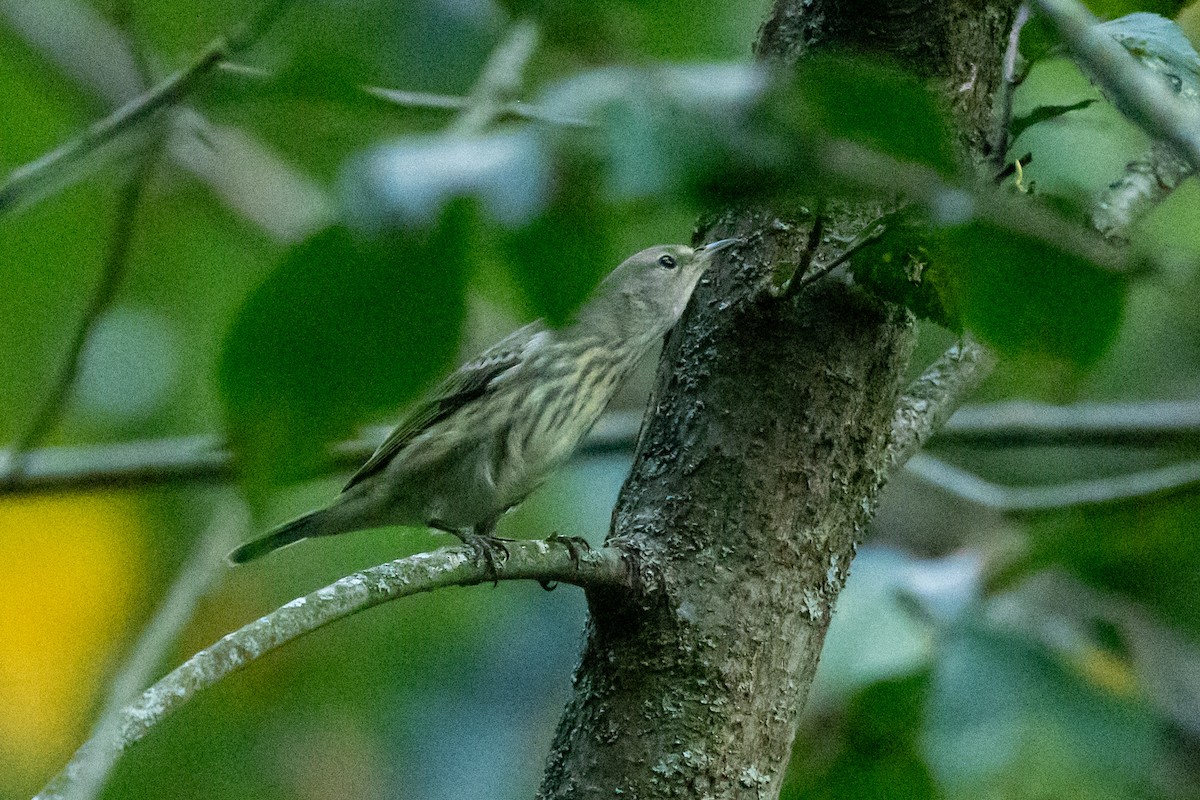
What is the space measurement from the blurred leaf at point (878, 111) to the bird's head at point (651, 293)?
137 inches

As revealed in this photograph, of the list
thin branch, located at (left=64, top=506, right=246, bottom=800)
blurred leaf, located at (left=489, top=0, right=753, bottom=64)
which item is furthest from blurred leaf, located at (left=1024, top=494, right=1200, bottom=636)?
thin branch, located at (left=64, top=506, right=246, bottom=800)

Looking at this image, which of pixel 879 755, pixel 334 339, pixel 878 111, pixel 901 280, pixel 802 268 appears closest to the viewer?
pixel 878 111

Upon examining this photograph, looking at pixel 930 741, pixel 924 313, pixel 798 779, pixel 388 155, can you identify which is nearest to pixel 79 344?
pixel 388 155

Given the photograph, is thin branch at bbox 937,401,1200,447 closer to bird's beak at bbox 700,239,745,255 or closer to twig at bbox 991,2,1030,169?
bird's beak at bbox 700,239,745,255

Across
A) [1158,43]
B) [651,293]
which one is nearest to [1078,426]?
[651,293]

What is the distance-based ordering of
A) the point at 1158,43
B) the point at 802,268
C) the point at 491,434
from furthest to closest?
1. the point at 491,434
2. the point at 802,268
3. the point at 1158,43

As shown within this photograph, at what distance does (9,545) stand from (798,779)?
3727mm

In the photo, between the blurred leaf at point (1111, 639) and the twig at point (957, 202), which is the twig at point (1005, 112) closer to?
the blurred leaf at point (1111, 639)

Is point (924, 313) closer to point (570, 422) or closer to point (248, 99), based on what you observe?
point (248, 99)

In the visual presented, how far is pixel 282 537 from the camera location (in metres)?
4.31

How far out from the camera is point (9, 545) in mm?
5359

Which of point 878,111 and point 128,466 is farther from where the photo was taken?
point 128,466

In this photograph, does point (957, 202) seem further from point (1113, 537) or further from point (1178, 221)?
point (1178, 221)

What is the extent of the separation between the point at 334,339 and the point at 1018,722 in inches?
86.7
